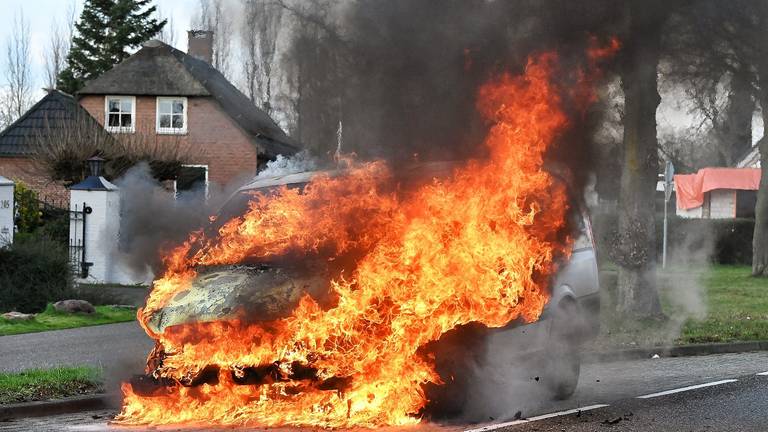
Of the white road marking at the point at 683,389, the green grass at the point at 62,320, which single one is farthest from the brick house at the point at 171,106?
the white road marking at the point at 683,389

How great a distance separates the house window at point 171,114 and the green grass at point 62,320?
963 inches

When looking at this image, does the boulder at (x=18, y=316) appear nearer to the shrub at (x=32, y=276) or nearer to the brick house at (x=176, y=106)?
the shrub at (x=32, y=276)

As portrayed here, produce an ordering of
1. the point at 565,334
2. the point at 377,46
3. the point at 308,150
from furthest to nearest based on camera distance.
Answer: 1. the point at 308,150
2. the point at 377,46
3. the point at 565,334

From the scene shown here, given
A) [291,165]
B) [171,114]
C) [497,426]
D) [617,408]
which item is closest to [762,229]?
[171,114]

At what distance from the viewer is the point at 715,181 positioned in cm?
4506

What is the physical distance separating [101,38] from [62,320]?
3647 centimetres

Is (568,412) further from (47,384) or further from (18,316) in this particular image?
(18,316)

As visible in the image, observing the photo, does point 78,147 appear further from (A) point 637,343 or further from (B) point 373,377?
(B) point 373,377

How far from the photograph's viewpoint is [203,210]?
36.4 feet

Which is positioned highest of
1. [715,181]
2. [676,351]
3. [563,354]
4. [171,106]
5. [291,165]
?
[171,106]

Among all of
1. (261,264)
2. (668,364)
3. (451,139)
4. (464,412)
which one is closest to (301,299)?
(261,264)

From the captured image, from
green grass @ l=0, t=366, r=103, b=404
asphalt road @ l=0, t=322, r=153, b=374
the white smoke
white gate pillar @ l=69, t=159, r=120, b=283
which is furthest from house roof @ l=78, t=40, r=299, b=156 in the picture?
green grass @ l=0, t=366, r=103, b=404

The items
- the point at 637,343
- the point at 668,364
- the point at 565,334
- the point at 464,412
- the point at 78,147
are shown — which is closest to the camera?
the point at 464,412

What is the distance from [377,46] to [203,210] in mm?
2442
